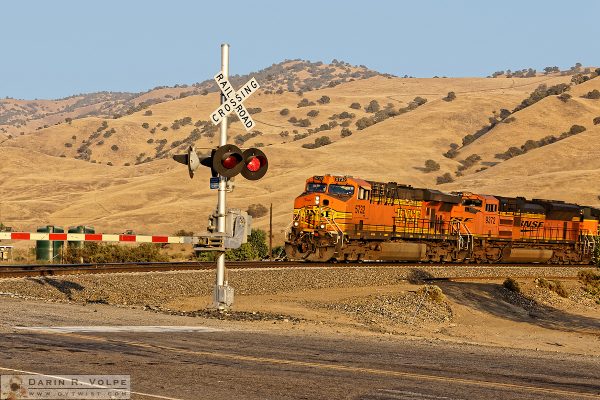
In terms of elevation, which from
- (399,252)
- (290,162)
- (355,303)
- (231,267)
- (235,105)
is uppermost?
(290,162)

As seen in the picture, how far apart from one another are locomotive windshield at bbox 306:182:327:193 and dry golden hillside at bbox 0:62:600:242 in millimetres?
40348

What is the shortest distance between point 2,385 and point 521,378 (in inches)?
263

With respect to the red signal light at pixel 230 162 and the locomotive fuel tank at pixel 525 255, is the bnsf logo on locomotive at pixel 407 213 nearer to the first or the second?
the locomotive fuel tank at pixel 525 255

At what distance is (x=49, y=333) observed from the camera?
15.2m

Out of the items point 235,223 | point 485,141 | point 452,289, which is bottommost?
point 452,289

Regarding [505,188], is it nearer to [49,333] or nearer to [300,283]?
[300,283]

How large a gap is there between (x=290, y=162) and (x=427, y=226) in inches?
3438

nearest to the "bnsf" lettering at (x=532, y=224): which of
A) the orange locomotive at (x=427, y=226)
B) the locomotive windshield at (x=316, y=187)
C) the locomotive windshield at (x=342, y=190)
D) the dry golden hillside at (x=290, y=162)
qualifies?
the orange locomotive at (x=427, y=226)

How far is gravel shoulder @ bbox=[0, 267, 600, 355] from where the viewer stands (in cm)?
2159

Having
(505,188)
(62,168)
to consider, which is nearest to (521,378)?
(505,188)

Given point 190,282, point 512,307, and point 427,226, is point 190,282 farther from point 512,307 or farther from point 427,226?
point 427,226

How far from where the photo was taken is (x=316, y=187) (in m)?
43.8

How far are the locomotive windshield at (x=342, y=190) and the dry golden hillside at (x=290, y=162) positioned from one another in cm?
4131

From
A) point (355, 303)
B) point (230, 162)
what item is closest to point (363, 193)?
point (355, 303)
